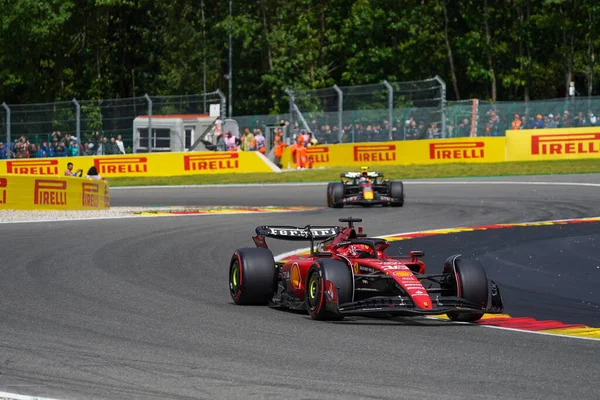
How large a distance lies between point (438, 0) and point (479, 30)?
3130mm

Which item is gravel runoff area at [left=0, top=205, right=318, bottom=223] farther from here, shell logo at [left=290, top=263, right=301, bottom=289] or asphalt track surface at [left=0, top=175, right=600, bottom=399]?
shell logo at [left=290, top=263, right=301, bottom=289]

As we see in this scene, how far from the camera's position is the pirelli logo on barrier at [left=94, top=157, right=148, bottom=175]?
39250mm

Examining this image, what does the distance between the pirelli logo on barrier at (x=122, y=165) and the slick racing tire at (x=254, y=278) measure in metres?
28.2

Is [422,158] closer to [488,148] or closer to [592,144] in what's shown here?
[488,148]

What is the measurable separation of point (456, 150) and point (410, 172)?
2.50 m

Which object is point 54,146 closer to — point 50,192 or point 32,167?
point 32,167

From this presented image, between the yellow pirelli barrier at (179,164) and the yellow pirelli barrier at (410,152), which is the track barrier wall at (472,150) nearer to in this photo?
the yellow pirelli barrier at (410,152)

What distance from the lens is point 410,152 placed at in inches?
1485

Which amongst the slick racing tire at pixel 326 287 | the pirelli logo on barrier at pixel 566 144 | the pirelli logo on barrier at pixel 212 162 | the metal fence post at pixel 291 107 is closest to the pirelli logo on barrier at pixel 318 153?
the metal fence post at pixel 291 107

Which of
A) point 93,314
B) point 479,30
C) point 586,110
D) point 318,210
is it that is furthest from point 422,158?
point 93,314

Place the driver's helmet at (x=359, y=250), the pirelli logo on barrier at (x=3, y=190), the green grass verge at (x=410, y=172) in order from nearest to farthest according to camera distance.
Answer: the driver's helmet at (x=359, y=250)
the pirelli logo on barrier at (x=3, y=190)
the green grass verge at (x=410, y=172)

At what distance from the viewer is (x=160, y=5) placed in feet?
213

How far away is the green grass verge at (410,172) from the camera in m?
34.1

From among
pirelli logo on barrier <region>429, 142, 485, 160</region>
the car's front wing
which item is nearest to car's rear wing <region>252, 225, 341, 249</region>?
the car's front wing
